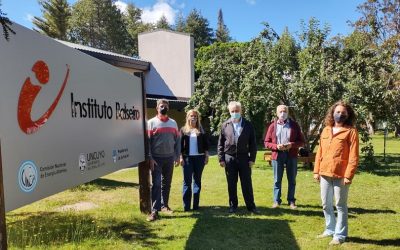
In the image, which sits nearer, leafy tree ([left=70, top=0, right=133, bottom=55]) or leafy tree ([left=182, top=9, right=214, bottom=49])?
leafy tree ([left=70, top=0, right=133, bottom=55])

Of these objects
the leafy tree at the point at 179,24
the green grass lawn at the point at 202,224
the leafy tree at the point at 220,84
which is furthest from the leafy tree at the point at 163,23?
the green grass lawn at the point at 202,224

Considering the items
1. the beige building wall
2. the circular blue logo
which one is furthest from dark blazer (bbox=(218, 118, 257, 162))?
the beige building wall

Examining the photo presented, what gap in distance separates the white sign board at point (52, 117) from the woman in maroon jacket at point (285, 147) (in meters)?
3.10

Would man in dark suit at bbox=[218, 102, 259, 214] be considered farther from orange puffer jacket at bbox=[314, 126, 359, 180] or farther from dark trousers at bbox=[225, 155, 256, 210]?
orange puffer jacket at bbox=[314, 126, 359, 180]

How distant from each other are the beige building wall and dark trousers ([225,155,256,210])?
21.2 meters

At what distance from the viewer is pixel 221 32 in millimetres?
88500

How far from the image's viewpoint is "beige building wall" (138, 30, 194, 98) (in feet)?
95.3

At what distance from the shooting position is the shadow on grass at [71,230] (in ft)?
19.1

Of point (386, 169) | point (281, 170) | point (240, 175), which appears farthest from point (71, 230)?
point (386, 169)

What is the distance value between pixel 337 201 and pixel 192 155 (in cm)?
297

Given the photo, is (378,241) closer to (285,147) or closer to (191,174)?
(285,147)

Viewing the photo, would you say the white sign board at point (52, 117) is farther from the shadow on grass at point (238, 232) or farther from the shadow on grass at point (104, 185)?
the shadow on grass at point (104, 185)

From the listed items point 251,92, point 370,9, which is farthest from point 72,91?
point 370,9

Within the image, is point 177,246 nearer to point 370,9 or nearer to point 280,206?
point 280,206
